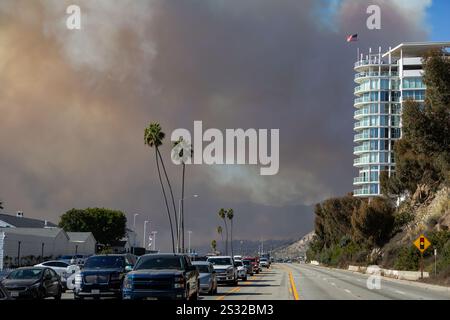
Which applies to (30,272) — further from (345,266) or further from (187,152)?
(345,266)

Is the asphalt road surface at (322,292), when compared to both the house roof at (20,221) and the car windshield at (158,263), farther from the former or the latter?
the house roof at (20,221)

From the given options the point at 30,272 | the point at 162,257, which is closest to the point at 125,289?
the point at 162,257

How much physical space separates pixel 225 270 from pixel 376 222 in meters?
55.6

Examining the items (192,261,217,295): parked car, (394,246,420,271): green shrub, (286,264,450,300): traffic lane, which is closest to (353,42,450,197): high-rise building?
(394,246,420,271): green shrub

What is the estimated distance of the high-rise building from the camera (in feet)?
456

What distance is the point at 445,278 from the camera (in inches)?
1844

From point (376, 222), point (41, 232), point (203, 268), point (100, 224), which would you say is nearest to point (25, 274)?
point (203, 268)

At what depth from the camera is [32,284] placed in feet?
91.6

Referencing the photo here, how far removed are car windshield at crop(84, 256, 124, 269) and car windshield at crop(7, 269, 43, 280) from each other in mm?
2046

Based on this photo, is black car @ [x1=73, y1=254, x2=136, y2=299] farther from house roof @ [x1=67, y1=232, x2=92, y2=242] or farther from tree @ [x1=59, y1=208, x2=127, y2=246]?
tree @ [x1=59, y1=208, x2=127, y2=246]

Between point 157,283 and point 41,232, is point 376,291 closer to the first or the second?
point 157,283

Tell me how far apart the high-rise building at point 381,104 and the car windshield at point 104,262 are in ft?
372

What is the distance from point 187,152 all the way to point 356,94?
57.0 metres
